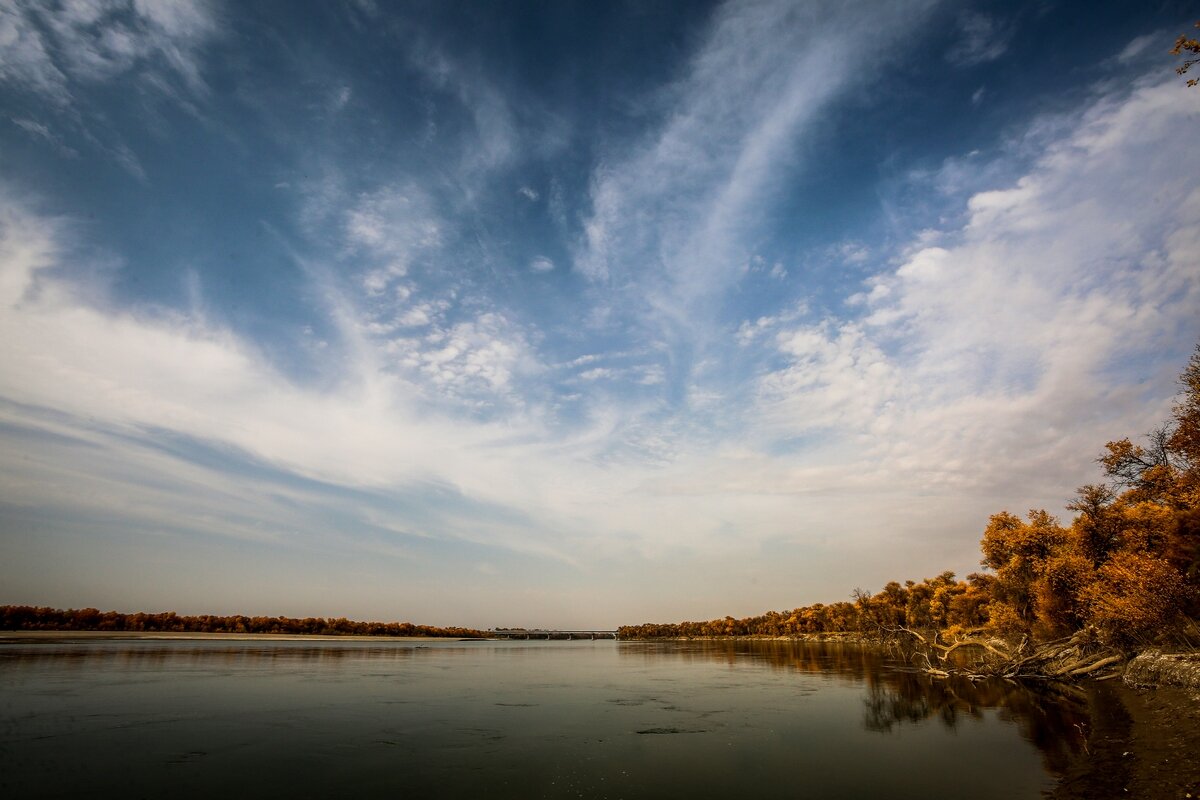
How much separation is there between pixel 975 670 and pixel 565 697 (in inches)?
1198

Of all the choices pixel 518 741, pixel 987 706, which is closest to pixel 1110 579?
pixel 987 706

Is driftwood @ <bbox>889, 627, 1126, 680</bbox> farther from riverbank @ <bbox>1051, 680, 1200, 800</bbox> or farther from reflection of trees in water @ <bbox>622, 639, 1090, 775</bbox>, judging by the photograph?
riverbank @ <bbox>1051, 680, 1200, 800</bbox>

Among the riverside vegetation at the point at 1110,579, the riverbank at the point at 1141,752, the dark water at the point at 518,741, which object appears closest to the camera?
the riverbank at the point at 1141,752

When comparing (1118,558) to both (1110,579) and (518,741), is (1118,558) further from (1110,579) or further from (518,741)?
(518,741)

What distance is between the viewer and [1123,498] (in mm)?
38375

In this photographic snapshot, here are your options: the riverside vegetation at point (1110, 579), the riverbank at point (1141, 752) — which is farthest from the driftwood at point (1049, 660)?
the riverbank at point (1141, 752)

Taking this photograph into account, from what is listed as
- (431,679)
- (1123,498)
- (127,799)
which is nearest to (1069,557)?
(1123,498)

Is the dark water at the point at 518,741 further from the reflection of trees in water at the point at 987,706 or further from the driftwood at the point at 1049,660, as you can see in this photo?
the driftwood at the point at 1049,660

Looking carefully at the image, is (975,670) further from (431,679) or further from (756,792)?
(431,679)

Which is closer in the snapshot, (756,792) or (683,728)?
(756,792)

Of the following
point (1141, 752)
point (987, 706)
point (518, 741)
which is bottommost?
point (518, 741)

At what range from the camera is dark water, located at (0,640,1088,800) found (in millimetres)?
13758

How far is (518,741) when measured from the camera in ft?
62.4

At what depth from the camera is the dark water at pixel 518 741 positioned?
542 inches
